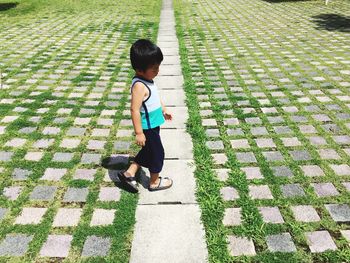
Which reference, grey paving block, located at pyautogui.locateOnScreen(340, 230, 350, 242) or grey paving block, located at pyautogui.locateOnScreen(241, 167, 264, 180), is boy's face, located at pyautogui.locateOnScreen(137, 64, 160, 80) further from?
grey paving block, located at pyautogui.locateOnScreen(340, 230, 350, 242)

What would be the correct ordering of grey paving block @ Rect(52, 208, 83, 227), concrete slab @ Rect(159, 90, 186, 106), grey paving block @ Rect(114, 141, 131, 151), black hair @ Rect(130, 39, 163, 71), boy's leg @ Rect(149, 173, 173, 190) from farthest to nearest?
concrete slab @ Rect(159, 90, 186, 106)
grey paving block @ Rect(114, 141, 131, 151)
boy's leg @ Rect(149, 173, 173, 190)
grey paving block @ Rect(52, 208, 83, 227)
black hair @ Rect(130, 39, 163, 71)

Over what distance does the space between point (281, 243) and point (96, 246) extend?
1671 millimetres

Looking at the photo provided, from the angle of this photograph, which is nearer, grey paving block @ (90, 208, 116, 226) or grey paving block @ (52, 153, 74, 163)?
grey paving block @ (90, 208, 116, 226)

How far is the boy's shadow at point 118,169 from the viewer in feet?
13.6

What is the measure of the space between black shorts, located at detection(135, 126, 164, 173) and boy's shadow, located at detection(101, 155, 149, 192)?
14.5 inches

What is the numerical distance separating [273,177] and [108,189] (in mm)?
1914

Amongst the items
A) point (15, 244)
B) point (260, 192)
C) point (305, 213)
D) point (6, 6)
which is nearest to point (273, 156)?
point (260, 192)

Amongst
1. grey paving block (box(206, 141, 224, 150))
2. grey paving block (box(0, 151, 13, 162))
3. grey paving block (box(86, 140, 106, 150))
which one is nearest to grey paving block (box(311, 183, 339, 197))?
grey paving block (box(206, 141, 224, 150))

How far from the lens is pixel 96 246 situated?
321cm

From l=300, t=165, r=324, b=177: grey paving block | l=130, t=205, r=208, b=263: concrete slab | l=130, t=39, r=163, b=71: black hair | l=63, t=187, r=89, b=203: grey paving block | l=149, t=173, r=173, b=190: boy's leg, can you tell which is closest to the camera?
l=130, t=205, r=208, b=263: concrete slab

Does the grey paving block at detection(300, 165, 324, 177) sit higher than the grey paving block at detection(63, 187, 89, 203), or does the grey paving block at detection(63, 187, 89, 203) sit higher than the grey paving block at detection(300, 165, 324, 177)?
the grey paving block at detection(63, 187, 89, 203)

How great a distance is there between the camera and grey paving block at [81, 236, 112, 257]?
3137mm

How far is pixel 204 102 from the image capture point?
21.0 feet

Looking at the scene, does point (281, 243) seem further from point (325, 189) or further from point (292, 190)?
point (325, 189)
